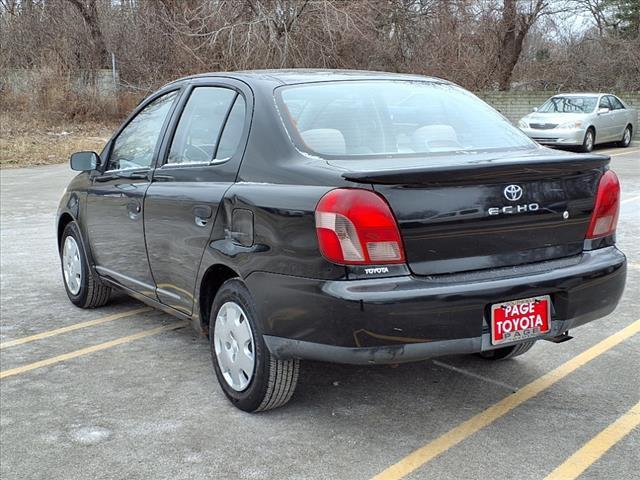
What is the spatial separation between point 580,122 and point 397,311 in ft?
54.5

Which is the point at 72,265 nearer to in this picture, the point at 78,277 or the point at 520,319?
the point at 78,277

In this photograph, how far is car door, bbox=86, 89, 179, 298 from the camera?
479cm

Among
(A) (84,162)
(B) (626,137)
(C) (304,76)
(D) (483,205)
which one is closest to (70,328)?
(A) (84,162)

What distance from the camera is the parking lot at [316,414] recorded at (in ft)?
10.8

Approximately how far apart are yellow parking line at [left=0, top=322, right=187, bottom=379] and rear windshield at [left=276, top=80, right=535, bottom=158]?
209cm

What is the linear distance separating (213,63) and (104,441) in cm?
2241

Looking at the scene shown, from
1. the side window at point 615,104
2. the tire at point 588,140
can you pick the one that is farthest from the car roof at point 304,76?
the side window at point 615,104

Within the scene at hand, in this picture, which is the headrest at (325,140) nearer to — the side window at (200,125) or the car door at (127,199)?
the side window at (200,125)

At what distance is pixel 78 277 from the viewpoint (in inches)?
230

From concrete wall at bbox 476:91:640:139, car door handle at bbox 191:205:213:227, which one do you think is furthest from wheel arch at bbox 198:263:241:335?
concrete wall at bbox 476:91:640:139

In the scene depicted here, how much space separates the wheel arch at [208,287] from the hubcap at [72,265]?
1.93 meters

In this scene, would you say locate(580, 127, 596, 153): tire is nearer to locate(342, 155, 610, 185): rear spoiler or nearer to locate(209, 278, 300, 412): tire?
→ locate(342, 155, 610, 185): rear spoiler

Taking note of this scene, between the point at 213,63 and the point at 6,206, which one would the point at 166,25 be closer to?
the point at 213,63

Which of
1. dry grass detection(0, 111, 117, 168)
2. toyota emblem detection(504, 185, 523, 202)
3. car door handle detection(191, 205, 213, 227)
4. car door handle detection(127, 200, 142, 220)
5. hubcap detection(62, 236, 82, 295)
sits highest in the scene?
toyota emblem detection(504, 185, 523, 202)
